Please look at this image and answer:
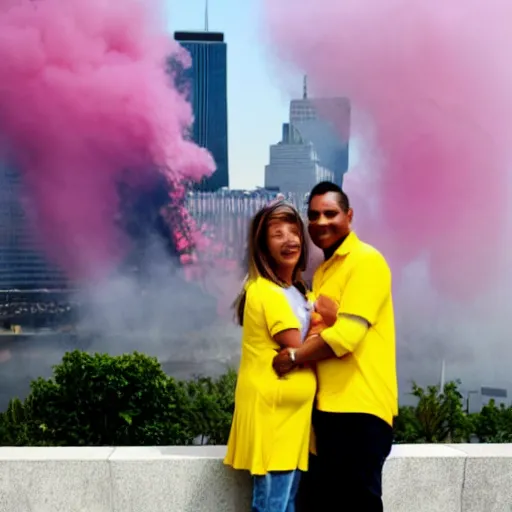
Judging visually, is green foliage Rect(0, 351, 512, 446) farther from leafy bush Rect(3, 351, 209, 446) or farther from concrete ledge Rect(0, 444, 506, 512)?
concrete ledge Rect(0, 444, 506, 512)

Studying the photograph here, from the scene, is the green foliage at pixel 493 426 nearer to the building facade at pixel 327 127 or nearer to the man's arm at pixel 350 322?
the building facade at pixel 327 127

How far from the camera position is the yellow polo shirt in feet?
5.26

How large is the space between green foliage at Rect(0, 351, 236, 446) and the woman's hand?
1.29m

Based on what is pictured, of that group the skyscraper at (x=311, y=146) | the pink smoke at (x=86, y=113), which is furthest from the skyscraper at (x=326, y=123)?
the pink smoke at (x=86, y=113)

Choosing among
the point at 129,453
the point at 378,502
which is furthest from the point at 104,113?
the point at 378,502

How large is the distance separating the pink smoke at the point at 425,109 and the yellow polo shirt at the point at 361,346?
4.83 ft

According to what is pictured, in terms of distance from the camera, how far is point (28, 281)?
3.06 metres

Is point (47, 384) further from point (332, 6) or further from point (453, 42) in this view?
point (453, 42)

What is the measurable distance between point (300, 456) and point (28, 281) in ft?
5.86

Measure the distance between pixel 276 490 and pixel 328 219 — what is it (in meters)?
0.63

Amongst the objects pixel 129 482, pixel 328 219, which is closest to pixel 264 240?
pixel 328 219

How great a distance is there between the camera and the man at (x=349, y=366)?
1.60 meters

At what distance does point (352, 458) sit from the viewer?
1.64 meters

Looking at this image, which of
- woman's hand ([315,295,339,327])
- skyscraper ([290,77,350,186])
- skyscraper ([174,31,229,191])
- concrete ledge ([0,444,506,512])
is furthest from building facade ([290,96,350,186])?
A: woman's hand ([315,295,339,327])
